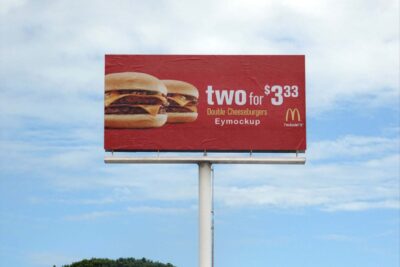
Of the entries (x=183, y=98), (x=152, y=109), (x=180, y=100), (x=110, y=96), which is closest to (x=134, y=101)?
(x=152, y=109)

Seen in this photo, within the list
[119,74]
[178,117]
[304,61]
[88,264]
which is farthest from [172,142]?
[88,264]

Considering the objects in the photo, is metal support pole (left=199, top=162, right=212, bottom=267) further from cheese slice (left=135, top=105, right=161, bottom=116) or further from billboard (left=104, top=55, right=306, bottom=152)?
cheese slice (left=135, top=105, right=161, bottom=116)

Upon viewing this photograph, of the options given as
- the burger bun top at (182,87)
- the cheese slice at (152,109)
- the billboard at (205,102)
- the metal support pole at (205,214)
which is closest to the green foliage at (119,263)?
the metal support pole at (205,214)

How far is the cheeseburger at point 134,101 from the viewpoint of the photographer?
34688 millimetres

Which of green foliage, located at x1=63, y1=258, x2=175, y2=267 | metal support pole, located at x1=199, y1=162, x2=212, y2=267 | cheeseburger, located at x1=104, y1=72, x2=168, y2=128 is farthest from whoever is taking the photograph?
green foliage, located at x1=63, y1=258, x2=175, y2=267

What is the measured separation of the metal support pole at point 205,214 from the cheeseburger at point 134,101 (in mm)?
2306

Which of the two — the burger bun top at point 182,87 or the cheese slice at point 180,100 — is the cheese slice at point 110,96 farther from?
the cheese slice at point 180,100

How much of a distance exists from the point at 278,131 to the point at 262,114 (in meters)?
0.83

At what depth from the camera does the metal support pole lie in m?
34.1

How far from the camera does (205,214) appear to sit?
113 feet

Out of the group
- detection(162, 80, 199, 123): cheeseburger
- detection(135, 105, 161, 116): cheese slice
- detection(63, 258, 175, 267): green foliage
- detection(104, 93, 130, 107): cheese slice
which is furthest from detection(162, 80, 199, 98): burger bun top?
detection(63, 258, 175, 267): green foliage

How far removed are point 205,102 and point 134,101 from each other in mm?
2513

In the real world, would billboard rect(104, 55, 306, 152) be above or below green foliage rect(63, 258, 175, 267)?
above

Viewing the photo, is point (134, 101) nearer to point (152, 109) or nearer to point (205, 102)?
point (152, 109)
